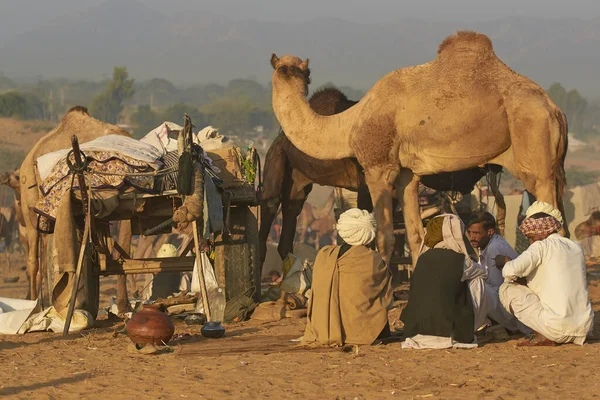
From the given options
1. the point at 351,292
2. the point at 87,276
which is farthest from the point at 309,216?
the point at 351,292

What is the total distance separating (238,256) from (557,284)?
13.8ft

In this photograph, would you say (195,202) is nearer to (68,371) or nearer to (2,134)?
(68,371)

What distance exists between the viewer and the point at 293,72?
13734 millimetres

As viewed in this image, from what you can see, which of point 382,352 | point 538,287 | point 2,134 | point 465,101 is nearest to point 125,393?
point 382,352

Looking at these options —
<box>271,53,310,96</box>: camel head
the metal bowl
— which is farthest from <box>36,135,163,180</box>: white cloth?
<box>271,53,310,96</box>: camel head

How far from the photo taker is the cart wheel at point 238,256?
11.6 meters

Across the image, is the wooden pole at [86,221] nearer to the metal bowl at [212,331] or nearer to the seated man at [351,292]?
the metal bowl at [212,331]

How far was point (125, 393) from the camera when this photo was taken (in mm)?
6930

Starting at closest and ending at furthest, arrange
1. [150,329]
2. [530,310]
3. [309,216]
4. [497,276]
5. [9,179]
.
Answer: [530,310] < [150,329] < [497,276] < [9,179] < [309,216]

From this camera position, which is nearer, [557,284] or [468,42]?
[557,284]

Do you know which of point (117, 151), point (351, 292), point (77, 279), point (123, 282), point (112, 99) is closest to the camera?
point (351, 292)

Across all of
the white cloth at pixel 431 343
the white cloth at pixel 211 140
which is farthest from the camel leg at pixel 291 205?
the white cloth at pixel 431 343

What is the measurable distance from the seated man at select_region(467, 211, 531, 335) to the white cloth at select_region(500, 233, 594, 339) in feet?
2.12

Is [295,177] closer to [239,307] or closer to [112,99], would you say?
[239,307]
